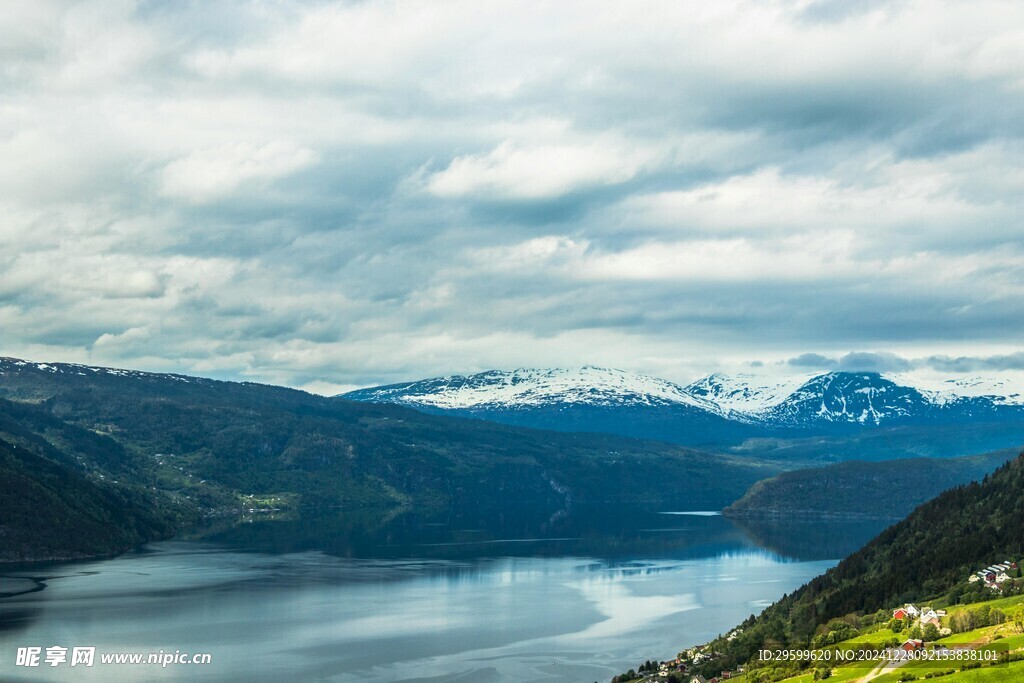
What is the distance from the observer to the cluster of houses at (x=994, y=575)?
133 metres

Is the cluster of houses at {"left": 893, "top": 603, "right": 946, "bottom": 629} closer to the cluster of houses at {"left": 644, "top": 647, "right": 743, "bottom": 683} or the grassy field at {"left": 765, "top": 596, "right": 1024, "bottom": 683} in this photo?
the grassy field at {"left": 765, "top": 596, "right": 1024, "bottom": 683}

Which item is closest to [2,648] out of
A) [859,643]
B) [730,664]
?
[730,664]

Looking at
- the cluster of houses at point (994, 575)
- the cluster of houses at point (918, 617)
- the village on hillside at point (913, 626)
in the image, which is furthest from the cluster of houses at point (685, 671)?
the cluster of houses at point (994, 575)

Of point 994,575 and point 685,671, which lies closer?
point 685,671

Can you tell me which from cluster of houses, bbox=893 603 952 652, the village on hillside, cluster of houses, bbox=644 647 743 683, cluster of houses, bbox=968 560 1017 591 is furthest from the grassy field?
cluster of houses, bbox=968 560 1017 591

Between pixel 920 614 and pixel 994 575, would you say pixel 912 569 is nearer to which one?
pixel 994 575

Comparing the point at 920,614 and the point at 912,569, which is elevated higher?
the point at 912,569

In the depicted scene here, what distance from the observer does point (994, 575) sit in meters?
139

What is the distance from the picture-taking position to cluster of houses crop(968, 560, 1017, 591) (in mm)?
133250

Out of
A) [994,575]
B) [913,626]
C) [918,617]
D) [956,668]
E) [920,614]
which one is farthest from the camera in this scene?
[994,575]

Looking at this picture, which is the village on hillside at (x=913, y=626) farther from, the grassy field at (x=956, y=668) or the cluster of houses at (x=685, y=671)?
the grassy field at (x=956, y=668)

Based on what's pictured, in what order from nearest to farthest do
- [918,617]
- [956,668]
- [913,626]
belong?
[956,668] < [913,626] < [918,617]

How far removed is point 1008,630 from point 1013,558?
67.3 m

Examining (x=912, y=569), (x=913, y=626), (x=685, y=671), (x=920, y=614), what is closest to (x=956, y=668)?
(x=913, y=626)
